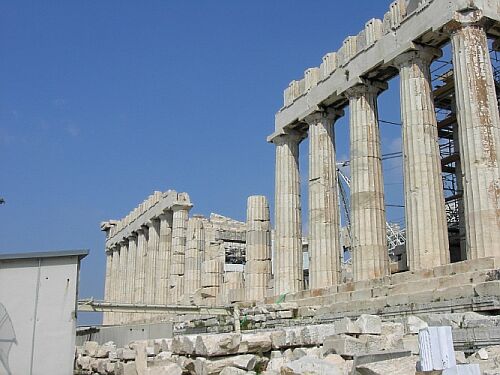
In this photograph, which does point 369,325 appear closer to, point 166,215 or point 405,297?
point 405,297

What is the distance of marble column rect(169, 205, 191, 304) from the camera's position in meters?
41.9

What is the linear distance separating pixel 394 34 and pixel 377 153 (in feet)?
15.7

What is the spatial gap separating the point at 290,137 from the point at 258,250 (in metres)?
6.01

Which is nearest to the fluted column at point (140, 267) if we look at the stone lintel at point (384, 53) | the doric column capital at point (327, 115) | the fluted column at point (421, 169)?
the stone lintel at point (384, 53)

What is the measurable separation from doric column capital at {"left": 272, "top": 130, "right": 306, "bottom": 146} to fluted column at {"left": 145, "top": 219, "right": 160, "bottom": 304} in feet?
55.6

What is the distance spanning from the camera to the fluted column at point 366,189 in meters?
24.4

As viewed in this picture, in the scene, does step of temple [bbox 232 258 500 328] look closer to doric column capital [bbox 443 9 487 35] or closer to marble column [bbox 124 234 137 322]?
doric column capital [bbox 443 9 487 35]

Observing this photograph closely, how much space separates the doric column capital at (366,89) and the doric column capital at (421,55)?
106 inches

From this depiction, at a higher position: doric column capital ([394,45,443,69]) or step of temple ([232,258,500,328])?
doric column capital ([394,45,443,69])

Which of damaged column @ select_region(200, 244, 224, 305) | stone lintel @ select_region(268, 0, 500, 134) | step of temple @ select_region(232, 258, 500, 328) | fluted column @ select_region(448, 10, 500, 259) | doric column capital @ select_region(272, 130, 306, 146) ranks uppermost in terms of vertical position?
stone lintel @ select_region(268, 0, 500, 134)

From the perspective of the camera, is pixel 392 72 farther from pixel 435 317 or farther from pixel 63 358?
pixel 63 358

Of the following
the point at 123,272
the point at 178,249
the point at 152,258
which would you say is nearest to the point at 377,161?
the point at 178,249

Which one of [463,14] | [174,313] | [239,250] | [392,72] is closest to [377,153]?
[392,72]

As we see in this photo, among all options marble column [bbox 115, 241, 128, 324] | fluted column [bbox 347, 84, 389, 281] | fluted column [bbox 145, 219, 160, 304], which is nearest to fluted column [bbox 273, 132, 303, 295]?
fluted column [bbox 347, 84, 389, 281]
